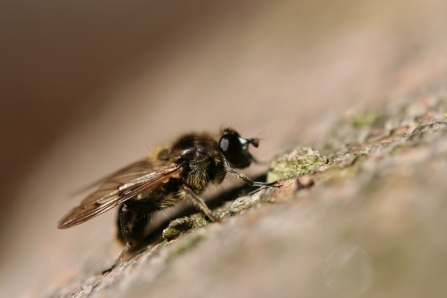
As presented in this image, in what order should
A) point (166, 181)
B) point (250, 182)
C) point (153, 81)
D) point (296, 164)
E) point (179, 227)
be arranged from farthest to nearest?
point (153, 81) < point (166, 181) < point (250, 182) < point (296, 164) < point (179, 227)

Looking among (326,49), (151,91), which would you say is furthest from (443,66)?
(151,91)

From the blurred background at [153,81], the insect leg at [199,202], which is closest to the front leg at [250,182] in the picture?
the insect leg at [199,202]

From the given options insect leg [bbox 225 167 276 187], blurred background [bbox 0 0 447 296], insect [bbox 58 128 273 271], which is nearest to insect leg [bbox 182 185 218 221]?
insect [bbox 58 128 273 271]

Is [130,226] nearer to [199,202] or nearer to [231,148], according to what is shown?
[199,202]

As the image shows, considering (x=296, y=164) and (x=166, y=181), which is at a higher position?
(x=166, y=181)

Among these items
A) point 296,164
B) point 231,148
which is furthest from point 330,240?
point 231,148

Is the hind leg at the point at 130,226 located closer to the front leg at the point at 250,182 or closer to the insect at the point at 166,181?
the insect at the point at 166,181

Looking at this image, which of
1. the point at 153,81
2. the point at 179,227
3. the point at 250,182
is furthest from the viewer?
the point at 153,81

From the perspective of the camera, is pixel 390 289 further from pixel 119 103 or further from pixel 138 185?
pixel 119 103

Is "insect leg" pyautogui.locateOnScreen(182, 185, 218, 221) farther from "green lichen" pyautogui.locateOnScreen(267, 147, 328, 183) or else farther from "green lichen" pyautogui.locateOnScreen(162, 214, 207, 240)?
"green lichen" pyautogui.locateOnScreen(267, 147, 328, 183)
